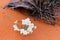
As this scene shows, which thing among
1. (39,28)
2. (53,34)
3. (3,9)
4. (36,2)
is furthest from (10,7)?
(53,34)

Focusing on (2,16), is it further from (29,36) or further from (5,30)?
(29,36)

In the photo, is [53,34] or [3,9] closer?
[53,34]

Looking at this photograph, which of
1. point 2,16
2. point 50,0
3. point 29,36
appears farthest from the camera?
point 50,0

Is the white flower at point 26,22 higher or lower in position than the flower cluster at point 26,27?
higher

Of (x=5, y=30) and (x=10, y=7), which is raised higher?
(x=10, y=7)

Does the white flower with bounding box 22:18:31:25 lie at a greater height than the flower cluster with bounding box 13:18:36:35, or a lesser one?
greater

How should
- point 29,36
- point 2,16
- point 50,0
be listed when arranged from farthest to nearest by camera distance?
point 50,0
point 2,16
point 29,36
